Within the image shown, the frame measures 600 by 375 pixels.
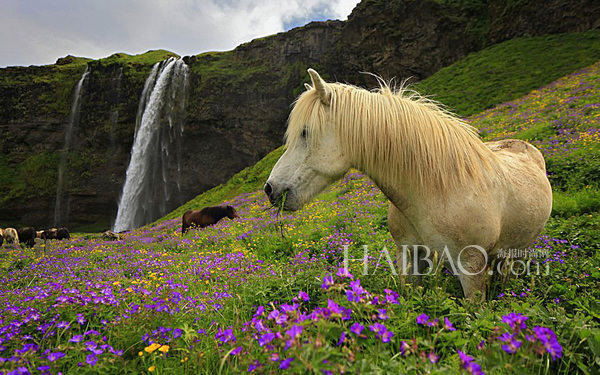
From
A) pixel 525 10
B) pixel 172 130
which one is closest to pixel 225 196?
pixel 172 130

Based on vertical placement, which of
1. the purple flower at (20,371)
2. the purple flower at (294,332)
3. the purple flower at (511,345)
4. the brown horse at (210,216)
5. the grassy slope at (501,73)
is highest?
the grassy slope at (501,73)

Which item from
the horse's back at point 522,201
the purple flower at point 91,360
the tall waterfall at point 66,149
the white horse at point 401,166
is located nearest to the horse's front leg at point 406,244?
the white horse at point 401,166

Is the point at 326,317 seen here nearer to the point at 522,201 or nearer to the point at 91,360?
the point at 91,360

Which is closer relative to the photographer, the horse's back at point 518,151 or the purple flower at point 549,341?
the purple flower at point 549,341

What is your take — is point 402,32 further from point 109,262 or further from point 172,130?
point 109,262

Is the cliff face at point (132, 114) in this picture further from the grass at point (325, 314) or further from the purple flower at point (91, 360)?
the purple flower at point (91, 360)

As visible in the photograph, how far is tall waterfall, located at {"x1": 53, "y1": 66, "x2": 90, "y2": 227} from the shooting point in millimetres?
51531

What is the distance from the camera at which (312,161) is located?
249 centimetres

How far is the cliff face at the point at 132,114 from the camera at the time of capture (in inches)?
1944

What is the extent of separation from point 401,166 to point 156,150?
5250 centimetres

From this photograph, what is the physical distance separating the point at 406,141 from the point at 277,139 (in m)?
48.2

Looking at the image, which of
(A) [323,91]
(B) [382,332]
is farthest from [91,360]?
(A) [323,91]

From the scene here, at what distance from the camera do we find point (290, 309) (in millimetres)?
1292

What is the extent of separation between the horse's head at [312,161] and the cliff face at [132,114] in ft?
148
